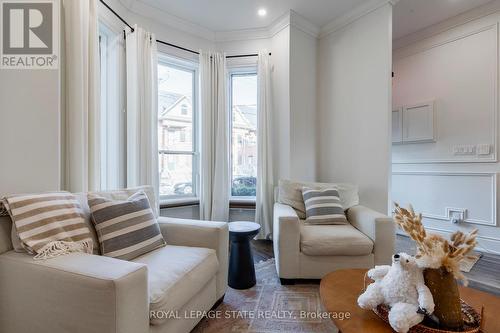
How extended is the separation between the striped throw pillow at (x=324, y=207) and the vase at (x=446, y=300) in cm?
149

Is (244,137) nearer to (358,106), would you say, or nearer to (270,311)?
(358,106)

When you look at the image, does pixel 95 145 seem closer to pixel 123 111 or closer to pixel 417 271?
pixel 123 111

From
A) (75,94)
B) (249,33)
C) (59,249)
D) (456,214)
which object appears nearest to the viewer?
(59,249)

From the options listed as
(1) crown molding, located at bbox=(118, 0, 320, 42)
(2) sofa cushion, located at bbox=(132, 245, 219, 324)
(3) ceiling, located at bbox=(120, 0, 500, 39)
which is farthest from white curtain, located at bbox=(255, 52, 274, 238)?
(2) sofa cushion, located at bbox=(132, 245, 219, 324)

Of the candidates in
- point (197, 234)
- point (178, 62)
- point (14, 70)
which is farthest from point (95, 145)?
point (178, 62)

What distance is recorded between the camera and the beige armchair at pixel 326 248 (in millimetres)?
2018

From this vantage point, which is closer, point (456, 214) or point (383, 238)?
point (383, 238)

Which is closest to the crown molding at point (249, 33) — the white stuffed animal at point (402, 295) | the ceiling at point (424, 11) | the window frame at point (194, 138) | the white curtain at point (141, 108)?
the window frame at point (194, 138)

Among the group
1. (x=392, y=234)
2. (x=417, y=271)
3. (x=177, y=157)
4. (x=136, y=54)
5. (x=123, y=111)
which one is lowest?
(x=392, y=234)

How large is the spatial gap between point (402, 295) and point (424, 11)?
3520 millimetres

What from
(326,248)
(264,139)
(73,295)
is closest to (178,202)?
(264,139)

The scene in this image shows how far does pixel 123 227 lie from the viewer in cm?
152

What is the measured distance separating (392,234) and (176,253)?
1.65m

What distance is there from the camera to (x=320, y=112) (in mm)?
3479
